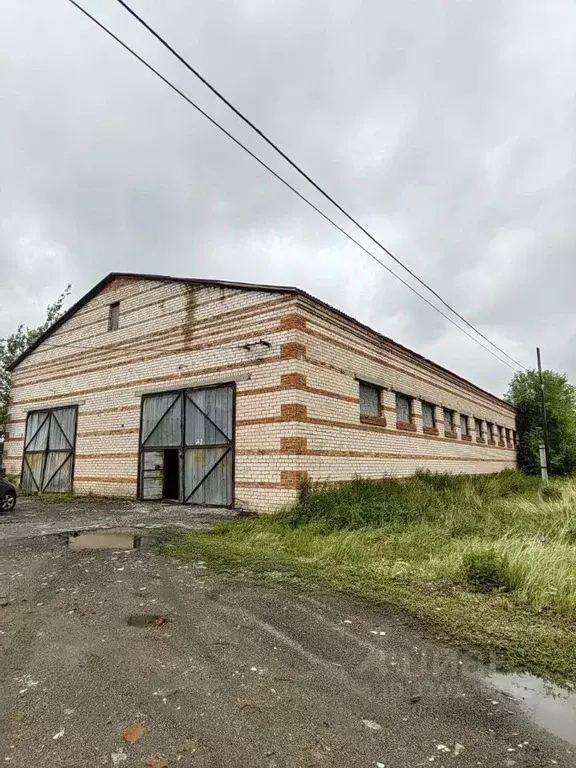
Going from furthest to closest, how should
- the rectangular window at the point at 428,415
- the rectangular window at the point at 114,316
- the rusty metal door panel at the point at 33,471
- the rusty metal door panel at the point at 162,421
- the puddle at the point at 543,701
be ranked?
the rectangular window at the point at 428,415, the rusty metal door panel at the point at 33,471, the rectangular window at the point at 114,316, the rusty metal door panel at the point at 162,421, the puddle at the point at 543,701

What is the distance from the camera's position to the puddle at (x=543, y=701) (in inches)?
100

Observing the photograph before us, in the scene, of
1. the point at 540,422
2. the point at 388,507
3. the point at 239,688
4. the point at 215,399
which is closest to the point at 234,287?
the point at 215,399

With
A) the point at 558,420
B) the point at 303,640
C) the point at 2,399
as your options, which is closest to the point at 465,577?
the point at 303,640

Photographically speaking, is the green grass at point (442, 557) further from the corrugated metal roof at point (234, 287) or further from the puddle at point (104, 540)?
the corrugated metal roof at point (234, 287)

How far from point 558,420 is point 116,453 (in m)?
28.8

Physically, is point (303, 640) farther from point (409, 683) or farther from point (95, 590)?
point (95, 590)

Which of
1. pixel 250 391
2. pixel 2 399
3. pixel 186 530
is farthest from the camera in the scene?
pixel 2 399

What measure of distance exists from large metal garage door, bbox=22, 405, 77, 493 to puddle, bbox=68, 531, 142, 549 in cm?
833

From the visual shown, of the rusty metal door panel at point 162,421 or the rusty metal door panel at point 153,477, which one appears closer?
the rusty metal door panel at point 162,421

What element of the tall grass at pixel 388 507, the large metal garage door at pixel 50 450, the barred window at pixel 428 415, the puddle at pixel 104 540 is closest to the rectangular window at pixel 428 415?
the barred window at pixel 428 415

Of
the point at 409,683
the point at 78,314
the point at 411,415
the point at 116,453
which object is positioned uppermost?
the point at 78,314

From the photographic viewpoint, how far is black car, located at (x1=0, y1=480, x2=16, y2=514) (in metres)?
11.3

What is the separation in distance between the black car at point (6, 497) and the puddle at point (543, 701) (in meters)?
11.9

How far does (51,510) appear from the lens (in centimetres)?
1119
